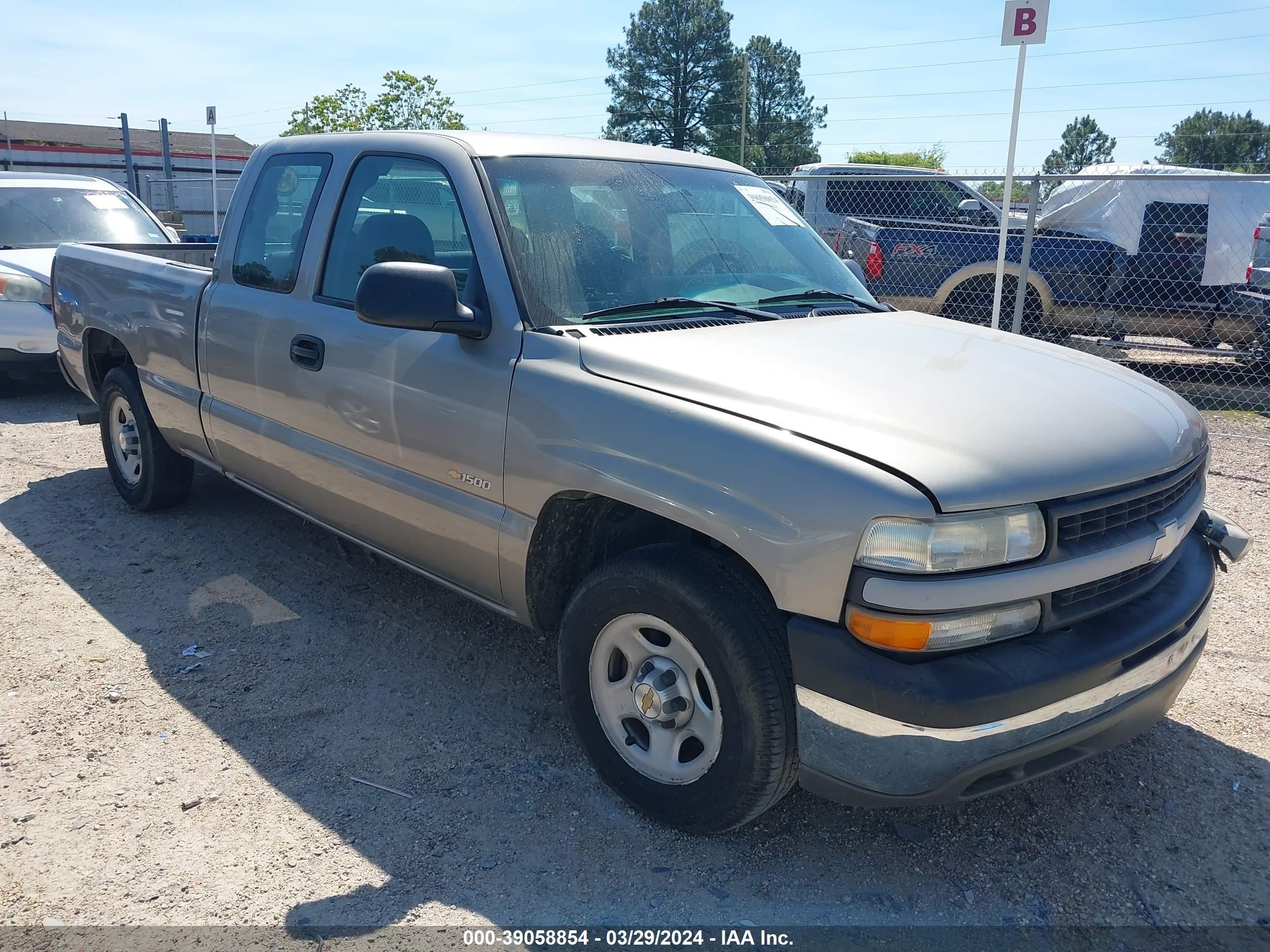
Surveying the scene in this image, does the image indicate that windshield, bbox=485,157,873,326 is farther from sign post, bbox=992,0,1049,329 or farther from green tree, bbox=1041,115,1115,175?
green tree, bbox=1041,115,1115,175

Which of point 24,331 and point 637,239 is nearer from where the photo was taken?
point 637,239

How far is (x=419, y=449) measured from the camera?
340 centimetres

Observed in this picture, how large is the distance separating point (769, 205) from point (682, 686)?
7.08ft

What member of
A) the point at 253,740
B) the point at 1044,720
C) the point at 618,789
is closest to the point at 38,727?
the point at 253,740

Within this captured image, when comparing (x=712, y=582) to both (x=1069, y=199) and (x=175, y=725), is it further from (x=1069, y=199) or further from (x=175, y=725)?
(x=1069, y=199)

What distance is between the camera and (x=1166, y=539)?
2740 millimetres

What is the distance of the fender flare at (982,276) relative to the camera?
1032 centimetres

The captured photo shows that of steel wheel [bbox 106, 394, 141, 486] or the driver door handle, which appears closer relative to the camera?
the driver door handle

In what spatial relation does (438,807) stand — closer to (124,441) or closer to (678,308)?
(678,308)

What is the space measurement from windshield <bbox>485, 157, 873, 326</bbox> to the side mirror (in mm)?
262

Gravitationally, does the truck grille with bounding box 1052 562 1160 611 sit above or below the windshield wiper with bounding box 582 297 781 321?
below

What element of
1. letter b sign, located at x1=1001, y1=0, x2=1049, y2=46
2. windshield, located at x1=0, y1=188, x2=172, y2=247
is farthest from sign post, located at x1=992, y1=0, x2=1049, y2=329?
windshield, located at x1=0, y1=188, x2=172, y2=247

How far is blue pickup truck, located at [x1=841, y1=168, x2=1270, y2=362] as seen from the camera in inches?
398

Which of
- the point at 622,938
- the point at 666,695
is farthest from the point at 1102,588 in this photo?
the point at 622,938
